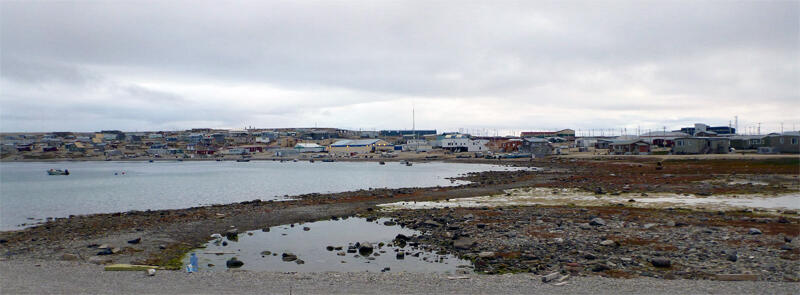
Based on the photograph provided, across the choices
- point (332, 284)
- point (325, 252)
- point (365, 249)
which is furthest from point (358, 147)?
point (332, 284)

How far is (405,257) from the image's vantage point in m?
16.2

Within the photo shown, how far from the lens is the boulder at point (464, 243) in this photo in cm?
1675

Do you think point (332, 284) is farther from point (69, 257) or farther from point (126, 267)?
point (69, 257)

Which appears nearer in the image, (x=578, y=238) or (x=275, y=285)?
(x=275, y=285)

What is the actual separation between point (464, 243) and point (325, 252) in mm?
5339

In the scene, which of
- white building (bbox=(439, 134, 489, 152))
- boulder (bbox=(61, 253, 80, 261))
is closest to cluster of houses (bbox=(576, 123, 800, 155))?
white building (bbox=(439, 134, 489, 152))

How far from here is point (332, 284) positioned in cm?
1191

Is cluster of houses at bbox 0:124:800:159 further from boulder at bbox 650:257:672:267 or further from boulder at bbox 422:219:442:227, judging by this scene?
boulder at bbox 650:257:672:267

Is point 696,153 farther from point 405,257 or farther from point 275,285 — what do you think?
point 275,285

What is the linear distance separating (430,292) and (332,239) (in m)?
9.92

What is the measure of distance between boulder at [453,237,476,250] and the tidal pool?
0.76 m

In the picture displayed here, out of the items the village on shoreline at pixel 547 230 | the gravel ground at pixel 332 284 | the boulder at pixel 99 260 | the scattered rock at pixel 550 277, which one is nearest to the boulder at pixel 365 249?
the village on shoreline at pixel 547 230

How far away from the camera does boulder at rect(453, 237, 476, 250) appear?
16750mm

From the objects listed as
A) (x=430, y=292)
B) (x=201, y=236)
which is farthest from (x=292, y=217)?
(x=430, y=292)
